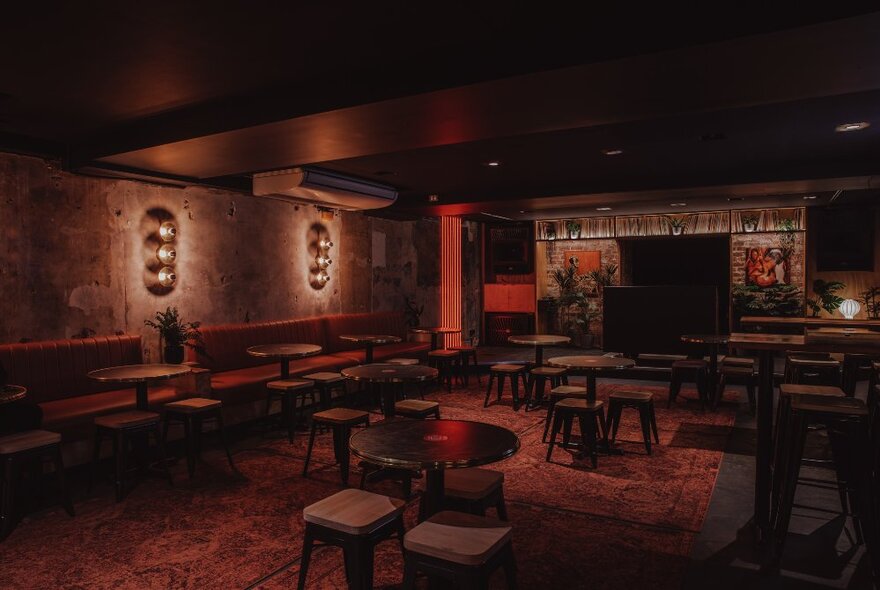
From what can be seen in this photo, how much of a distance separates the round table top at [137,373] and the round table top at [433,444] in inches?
95.8

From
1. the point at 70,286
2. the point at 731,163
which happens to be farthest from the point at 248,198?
the point at 731,163

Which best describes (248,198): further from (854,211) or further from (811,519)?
(854,211)

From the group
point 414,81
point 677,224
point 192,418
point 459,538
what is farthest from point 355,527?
point 677,224

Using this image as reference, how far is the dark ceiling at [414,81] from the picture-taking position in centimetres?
276

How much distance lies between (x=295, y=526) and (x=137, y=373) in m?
1.97

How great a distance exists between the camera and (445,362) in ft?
27.8

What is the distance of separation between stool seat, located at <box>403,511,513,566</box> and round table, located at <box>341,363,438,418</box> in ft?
6.58

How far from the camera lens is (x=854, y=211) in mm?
9828

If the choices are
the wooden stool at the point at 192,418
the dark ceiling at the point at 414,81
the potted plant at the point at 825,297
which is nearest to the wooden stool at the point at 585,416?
the dark ceiling at the point at 414,81

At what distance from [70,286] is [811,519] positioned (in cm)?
626

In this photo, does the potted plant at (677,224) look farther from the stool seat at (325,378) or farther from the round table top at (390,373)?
the round table top at (390,373)

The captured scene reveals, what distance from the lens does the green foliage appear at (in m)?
6.08

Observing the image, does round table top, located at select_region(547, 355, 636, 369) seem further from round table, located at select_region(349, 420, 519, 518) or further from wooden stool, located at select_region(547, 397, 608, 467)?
round table, located at select_region(349, 420, 519, 518)

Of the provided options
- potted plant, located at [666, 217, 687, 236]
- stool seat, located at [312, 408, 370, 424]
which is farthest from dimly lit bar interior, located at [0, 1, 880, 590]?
potted plant, located at [666, 217, 687, 236]
